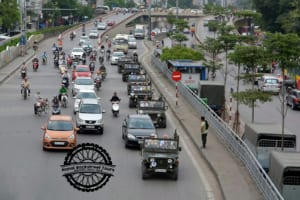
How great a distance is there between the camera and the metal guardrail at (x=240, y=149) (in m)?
22.2

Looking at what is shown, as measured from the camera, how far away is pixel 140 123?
33.1 m

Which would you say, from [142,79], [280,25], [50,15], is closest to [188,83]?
[142,79]

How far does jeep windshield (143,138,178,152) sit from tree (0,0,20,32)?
9313cm

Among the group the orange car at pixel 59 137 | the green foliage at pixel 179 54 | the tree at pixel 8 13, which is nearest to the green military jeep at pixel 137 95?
the orange car at pixel 59 137

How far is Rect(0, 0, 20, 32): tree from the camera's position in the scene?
11969 cm

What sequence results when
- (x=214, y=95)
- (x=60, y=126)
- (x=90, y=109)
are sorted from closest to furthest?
(x=60, y=126) < (x=90, y=109) < (x=214, y=95)

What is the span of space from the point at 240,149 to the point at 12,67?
1844 inches

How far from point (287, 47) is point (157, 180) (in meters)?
10.1

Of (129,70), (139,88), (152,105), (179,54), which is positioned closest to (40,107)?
(152,105)

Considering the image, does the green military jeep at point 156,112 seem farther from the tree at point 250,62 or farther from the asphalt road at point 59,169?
the tree at point 250,62

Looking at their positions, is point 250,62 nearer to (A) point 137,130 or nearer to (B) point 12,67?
(A) point 137,130

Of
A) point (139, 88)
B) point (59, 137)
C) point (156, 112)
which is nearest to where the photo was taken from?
point (59, 137)

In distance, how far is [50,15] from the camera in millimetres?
166000

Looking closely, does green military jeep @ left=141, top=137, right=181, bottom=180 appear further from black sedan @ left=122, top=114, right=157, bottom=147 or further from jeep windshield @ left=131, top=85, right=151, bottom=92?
jeep windshield @ left=131, top=85, right=151, bottom=92
